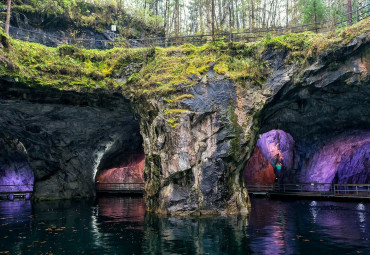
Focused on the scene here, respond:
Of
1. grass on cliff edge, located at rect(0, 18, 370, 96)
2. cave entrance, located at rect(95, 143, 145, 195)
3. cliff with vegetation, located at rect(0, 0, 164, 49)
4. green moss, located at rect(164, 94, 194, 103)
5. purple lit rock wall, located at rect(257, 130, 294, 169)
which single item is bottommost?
cave entrance, located at rect(95, 143, 145, 195)

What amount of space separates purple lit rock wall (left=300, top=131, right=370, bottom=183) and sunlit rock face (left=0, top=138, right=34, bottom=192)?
98.6 feet

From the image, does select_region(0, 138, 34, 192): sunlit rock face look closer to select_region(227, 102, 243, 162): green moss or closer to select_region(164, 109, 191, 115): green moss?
select_region(164, 109, 191, 115): green moss

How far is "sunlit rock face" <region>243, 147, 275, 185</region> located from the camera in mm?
38000

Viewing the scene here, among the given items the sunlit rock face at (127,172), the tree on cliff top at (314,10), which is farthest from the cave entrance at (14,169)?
the tree on cliff top at (314,10)

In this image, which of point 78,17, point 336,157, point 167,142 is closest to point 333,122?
point 336,157

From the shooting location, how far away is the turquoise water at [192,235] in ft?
32.0

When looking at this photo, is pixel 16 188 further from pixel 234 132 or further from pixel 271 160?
pixel 234 132

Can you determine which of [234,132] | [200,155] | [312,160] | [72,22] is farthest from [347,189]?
[72,22]

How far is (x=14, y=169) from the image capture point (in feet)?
126

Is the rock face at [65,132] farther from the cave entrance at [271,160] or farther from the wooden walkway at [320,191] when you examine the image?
the wooden walkway at [320,191]

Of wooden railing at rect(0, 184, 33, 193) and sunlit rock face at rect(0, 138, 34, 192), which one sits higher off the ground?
sunlit rock face at rect(0, 138, 34, 192)

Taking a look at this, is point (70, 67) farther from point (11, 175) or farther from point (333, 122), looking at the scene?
point (11, 175)

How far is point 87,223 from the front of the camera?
15516 millimetres

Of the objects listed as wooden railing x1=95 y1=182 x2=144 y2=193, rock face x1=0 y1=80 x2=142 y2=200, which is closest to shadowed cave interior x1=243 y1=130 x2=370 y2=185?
wooden railing x1=95 y1=182 x2=144 y2=193
